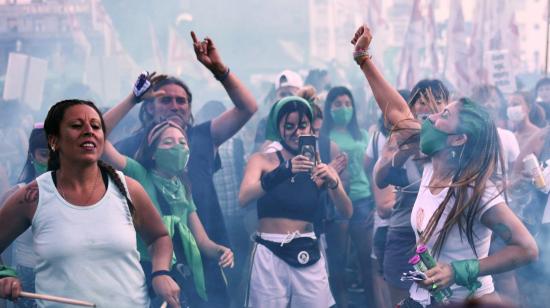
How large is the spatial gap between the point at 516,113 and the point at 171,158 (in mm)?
3634

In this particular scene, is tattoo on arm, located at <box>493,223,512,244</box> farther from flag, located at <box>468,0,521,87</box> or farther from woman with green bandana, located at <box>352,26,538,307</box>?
flag, located at <box>468,0,521,87</box>

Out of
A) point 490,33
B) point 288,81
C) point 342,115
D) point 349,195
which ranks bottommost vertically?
point 349,195

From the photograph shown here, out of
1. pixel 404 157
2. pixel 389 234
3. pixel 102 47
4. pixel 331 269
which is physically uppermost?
pixel 102 47

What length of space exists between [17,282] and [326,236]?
3309 millimetres

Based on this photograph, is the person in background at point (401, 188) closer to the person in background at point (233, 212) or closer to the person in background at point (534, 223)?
the person in background at point (534, 223)

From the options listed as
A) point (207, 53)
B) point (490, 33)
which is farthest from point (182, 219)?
point (490, 33)

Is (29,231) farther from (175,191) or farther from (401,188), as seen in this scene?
(401,188)

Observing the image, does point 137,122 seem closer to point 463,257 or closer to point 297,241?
point 297,241

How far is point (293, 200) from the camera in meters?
4.92

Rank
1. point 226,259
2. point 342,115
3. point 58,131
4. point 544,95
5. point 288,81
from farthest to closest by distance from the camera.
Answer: point 544,95 → point 288,81 → point 342,115 → point 226,259 → point 58,131

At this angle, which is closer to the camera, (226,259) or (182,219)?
(226,259)

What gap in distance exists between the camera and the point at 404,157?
15.9ft

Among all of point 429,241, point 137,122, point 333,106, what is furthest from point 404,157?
point 137,122

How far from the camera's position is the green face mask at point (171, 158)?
496 cm
